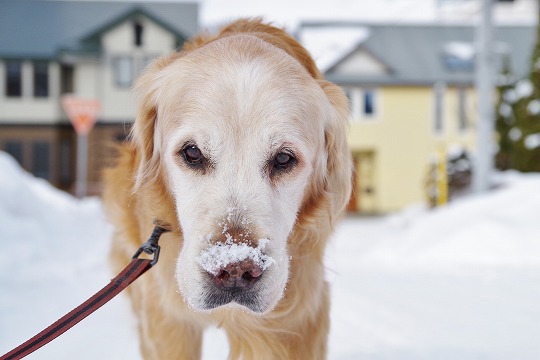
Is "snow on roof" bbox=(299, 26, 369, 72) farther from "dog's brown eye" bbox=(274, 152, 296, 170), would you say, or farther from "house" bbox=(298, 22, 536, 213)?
"dog's brown eye" bbox=(274, 152, 296, 170)

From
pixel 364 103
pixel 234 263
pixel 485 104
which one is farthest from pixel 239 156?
pixel 364 103

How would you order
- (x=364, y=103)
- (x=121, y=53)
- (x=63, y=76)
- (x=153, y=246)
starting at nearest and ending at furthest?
(x=153, y=246)
(x=121, y=53)
(x=63, y=76)
(x=364, y=103)

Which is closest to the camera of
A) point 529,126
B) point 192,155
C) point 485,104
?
point 192,155

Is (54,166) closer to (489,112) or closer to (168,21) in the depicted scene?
(168,21)

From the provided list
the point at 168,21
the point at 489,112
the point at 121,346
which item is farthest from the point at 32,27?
the point at 121,346

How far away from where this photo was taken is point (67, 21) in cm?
2800

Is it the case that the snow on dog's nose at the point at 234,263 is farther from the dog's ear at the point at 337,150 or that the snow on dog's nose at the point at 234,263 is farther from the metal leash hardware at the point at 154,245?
the dog's ear at the point at 337,150

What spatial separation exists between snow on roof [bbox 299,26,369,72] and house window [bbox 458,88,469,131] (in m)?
5.00

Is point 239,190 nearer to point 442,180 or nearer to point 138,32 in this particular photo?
point 442,180

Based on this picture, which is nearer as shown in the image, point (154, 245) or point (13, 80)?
point (154, 245)

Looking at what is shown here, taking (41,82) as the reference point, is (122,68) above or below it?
above

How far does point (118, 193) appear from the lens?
3236mm

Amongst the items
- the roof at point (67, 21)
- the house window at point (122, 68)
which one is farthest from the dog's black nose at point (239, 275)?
the roof at point (67, 21)

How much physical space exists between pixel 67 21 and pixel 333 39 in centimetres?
1181
